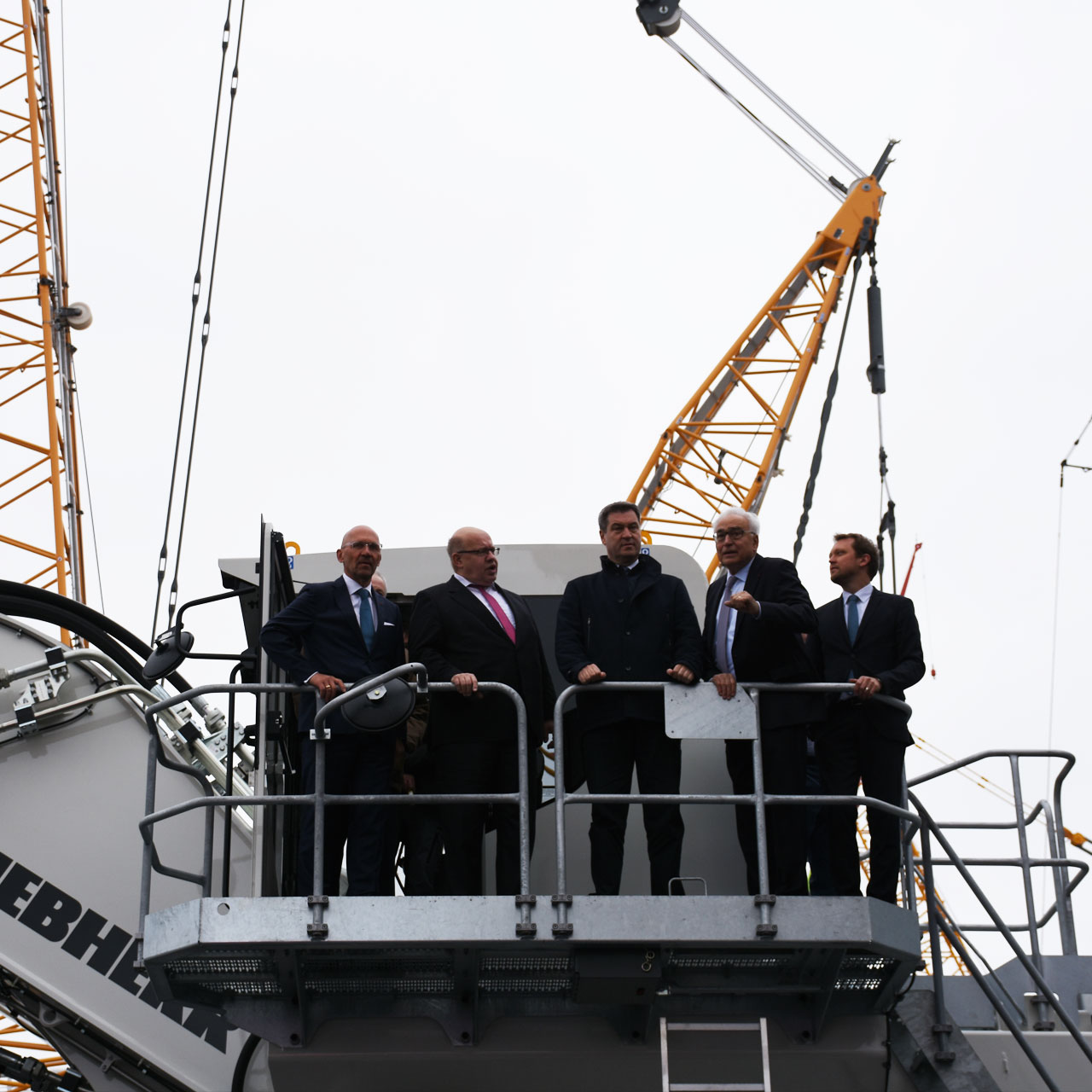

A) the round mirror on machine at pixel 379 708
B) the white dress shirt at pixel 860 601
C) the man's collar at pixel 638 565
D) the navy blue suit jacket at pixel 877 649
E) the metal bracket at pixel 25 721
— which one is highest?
the man's collar at pixel 638 565

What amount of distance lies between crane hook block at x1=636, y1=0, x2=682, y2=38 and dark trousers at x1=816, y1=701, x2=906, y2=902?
24.4 meters

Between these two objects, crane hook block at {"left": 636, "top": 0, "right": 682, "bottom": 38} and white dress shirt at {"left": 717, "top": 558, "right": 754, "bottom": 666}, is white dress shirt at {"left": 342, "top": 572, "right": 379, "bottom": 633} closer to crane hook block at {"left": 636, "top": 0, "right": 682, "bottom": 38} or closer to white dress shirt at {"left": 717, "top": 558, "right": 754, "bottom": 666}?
white dress shirt at {"left": 717, "top": 558, "right": 754, "bottom": 666}

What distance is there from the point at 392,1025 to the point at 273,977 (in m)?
0.69

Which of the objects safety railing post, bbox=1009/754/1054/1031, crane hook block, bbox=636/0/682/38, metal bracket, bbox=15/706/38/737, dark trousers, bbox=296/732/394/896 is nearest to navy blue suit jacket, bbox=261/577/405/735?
dark trousers, bbox=296/732/394/896

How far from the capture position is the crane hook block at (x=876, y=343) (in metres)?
26.8

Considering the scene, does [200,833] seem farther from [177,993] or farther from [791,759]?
[791,759]

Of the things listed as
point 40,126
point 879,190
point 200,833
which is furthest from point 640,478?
point 200,833

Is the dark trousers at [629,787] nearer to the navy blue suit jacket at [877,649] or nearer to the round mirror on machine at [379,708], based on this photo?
the navy blue suit jacket at [877,649]

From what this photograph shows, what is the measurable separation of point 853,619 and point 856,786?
2.96 feet

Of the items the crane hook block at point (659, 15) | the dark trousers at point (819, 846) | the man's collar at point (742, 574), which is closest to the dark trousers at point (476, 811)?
the man's collar at point (742, 574)

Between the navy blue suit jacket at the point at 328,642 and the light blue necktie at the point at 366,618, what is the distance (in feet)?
0.09

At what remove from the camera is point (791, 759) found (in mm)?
7594

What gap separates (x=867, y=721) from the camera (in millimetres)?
7664

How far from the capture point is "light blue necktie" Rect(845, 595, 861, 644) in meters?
7.96
